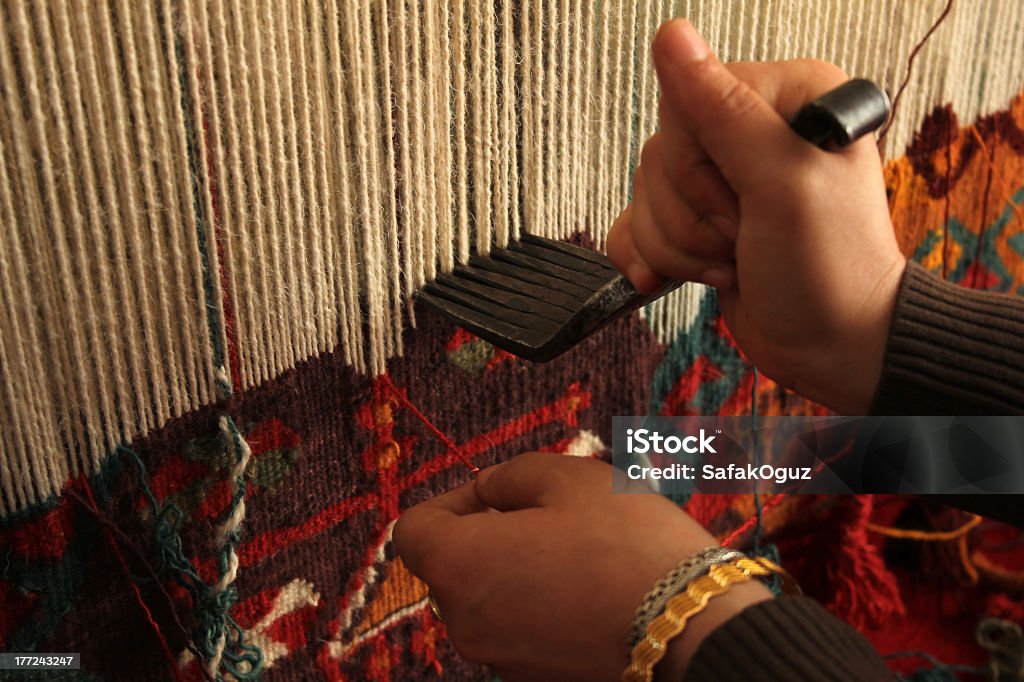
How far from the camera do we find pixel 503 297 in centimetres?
74

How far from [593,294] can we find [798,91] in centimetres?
20

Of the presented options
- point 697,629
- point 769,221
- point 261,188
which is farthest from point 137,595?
point 769,221

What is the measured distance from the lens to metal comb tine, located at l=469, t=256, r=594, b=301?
0.73 meters

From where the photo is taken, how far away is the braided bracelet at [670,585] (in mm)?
559

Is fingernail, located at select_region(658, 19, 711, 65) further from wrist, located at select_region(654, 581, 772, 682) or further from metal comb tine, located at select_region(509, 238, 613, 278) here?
wrist, located at select_region(654, 581, 772, 682)

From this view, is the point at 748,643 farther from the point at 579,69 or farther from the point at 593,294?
the point at 579,69

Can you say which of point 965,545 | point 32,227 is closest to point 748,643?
point 32,227

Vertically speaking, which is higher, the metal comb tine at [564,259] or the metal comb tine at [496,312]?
the metal comb tine at [564,259]

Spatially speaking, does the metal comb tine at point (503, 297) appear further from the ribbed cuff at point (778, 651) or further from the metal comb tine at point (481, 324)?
the ribbed cuff at point (778, 651)

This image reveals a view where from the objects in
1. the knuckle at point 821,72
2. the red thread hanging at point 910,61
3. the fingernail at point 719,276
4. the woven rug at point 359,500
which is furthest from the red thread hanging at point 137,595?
the red thread hanging at point 910,61

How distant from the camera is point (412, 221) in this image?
765 millimetres

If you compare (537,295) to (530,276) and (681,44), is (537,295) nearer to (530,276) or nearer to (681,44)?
(530,276)

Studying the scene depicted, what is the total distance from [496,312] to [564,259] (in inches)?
3.9

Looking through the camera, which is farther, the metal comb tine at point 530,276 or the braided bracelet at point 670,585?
the metal comb tine at point 530,276
